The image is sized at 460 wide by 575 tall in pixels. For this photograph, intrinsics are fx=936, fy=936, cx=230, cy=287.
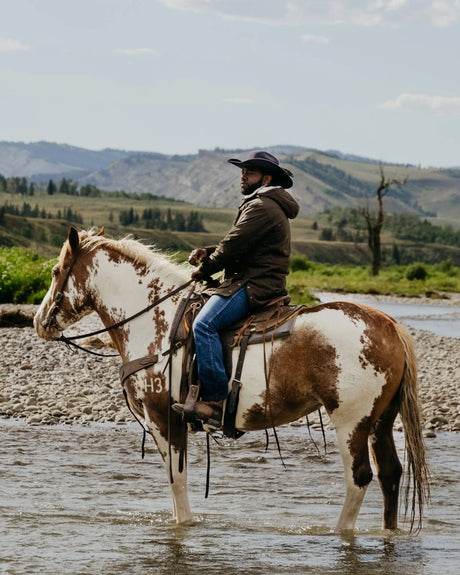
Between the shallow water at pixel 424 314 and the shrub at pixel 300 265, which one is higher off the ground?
the shrub at pixel 300 265

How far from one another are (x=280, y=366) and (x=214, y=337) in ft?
2.03

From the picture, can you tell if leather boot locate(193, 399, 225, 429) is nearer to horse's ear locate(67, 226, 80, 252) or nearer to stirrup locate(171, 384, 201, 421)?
stirrup locate(171, 384, 201, 421)

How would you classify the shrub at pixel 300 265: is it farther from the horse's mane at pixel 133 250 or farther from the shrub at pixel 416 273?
the horse's mane at pixel 133 250

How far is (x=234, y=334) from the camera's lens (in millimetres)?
8164

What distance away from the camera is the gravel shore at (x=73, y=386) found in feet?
47.1

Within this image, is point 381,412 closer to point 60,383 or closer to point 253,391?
point 253,391

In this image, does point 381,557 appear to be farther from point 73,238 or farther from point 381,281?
point 381,281

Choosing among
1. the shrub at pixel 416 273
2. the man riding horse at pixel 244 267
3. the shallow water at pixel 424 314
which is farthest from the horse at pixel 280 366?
the shrub at pixel 416 273

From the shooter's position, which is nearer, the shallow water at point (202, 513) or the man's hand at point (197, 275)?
the shallow water at point (202, 513)

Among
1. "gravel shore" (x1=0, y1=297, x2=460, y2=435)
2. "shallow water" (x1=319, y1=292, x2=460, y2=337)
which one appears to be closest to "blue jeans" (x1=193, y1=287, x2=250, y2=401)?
"gravel shore" (x1=0, y1=297, x2=460, y2=435)

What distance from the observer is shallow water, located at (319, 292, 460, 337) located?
3401 cm

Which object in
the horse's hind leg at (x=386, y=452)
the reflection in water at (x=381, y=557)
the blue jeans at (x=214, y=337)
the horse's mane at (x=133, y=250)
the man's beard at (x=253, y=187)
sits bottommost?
the reflection in water at (x=381, y=557)

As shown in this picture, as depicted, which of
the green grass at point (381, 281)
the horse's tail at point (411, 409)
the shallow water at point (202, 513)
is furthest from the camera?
the green grass at point (381, 281)

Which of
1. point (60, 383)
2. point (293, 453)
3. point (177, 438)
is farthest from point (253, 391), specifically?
point (60, 383)
